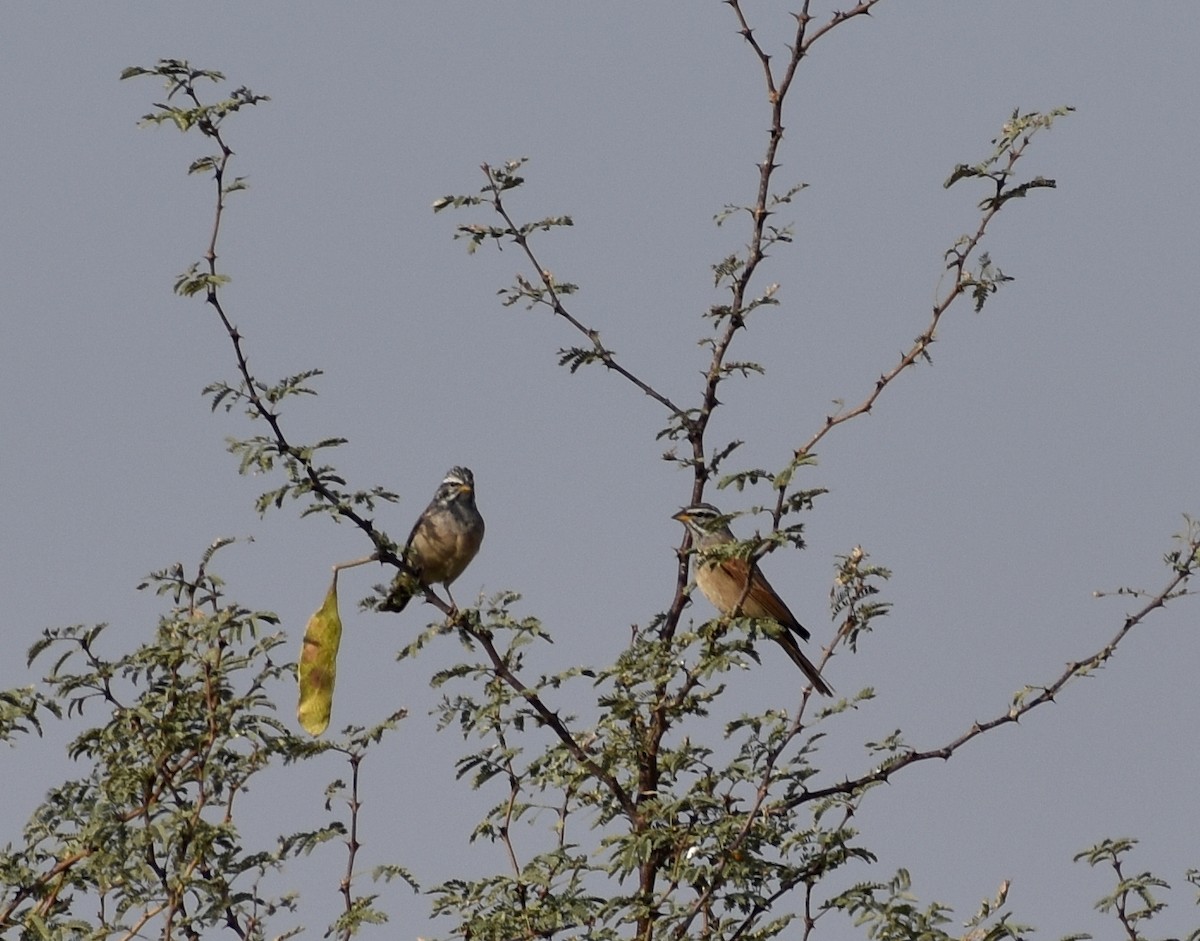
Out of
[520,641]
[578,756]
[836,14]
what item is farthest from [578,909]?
[836,14]

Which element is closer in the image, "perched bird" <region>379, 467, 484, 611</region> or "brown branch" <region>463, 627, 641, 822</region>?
"brown branch" <region>463, 627, 641, 822</region>

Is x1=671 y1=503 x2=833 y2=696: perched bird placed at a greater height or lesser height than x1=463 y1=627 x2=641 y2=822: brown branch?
greater

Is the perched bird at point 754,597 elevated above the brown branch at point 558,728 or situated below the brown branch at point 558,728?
above

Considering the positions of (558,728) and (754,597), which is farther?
(754,597)

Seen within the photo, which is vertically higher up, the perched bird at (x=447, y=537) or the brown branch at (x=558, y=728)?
the perched bird at (x=447, y=537)

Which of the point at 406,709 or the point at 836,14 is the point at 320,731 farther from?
the point at 836,14

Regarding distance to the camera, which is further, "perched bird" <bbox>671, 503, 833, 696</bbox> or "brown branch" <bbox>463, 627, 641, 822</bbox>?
"perched bird" <bbox>671, 503, 833, 696</bbox>

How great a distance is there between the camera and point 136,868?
5758 mm

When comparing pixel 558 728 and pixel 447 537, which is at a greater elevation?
pixel 447 537

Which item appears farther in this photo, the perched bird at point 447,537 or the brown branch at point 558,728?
the perched bird at point 447,537

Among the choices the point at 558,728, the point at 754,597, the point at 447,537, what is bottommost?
the point at 558,728

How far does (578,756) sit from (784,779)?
766mm

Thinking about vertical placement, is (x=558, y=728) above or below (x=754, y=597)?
below

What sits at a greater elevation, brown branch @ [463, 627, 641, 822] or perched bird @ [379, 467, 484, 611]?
perched bird @ [379, 467, 484, 611]
